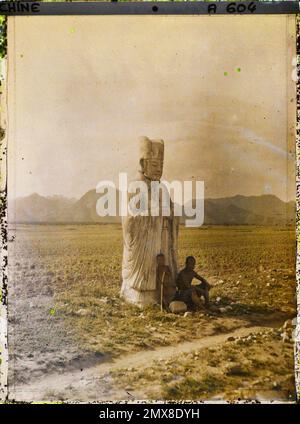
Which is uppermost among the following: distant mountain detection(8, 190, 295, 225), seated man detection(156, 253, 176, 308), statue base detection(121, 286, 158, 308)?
distant mountain detection(8, 190, 295, 225)

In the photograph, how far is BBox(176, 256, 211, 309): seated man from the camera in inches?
123

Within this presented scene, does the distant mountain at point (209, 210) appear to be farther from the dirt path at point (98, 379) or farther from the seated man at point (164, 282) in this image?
the dirt path at point (98, 379)

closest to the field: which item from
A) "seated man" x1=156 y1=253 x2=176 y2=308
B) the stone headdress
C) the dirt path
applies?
the dirt path

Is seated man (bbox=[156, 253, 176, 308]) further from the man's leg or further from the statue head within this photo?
the statue head

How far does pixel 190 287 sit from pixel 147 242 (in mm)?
484

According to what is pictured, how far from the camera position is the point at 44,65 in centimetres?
318

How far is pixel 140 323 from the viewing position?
3096 millimetres

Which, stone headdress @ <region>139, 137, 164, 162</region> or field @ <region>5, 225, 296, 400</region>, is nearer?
field @ <region>5, 225, 296, 400</region>

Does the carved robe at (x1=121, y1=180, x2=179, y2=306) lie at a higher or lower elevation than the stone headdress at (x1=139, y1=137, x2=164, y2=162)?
lower

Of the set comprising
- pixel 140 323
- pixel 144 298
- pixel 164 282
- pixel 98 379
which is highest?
pixel 164 282

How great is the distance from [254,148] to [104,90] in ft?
4.13

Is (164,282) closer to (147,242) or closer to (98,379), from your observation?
(147,242)

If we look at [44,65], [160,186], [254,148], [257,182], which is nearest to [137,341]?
[160,186]
